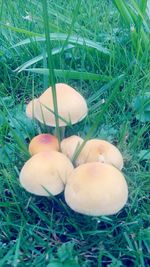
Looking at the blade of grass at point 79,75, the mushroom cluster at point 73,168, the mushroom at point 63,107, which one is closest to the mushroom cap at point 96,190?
the mushroom cluster at point 73,168

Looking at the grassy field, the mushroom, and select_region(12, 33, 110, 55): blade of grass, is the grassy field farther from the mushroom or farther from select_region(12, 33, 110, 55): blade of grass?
the mushroom

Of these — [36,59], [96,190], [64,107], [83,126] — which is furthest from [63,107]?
[36,59]

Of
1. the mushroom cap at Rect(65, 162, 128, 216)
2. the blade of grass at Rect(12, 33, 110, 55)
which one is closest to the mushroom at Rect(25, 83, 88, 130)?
the mushroom cap at Rect(65, 162, 128, 216)

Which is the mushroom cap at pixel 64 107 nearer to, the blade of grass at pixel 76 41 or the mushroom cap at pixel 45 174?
the mushroom cap at pixel 45 174

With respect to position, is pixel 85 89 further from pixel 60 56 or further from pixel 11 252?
pixel 11 252

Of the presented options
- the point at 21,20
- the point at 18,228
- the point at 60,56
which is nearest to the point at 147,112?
the point at 60,56

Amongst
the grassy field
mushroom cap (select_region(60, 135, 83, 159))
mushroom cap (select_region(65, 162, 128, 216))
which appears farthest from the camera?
mushroom cap (select_region(60, 135, 83, 159))

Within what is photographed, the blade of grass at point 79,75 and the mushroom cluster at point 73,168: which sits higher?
the blade of grass at point 79,75
